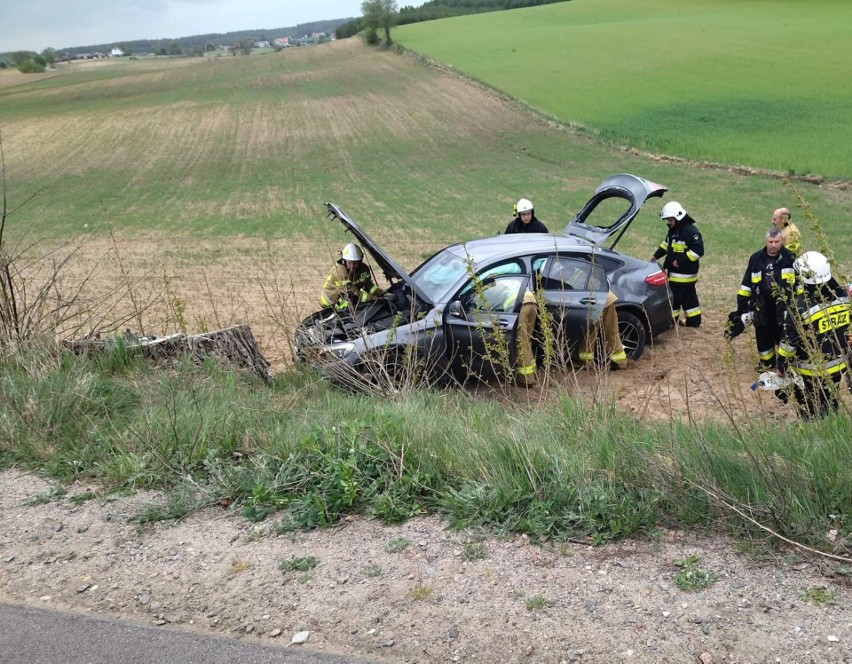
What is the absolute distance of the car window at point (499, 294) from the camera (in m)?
7.75

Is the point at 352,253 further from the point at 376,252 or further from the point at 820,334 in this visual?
the point at 820,334

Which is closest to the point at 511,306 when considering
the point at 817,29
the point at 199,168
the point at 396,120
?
the point at 199,168

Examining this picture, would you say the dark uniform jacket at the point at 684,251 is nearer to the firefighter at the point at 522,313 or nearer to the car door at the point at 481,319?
the car door at the point at 481,319

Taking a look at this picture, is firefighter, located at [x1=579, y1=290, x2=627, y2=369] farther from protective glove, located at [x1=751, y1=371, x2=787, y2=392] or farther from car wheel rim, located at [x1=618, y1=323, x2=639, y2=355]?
protective glove, located at [x1=751, y1=371, x2=787, y2=392]

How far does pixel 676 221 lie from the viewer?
9.58 meters

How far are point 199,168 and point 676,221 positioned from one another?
22.3m

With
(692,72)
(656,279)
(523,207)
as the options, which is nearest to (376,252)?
(656,279)

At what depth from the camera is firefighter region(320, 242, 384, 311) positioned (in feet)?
28.2

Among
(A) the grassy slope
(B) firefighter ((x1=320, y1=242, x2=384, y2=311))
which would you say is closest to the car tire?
(B) firefighter ((x1=320, y1=242, x2=384, y2=311))

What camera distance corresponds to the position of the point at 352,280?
8.77 metres

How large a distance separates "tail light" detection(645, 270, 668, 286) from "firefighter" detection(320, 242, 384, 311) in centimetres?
313

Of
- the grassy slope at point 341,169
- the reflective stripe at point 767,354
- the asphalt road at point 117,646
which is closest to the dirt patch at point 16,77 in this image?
the grassy slope at point 341,169

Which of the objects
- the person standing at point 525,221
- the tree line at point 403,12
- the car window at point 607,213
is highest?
the tree line at point 403,12

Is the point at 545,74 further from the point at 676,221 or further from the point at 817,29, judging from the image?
the point at 676,221
